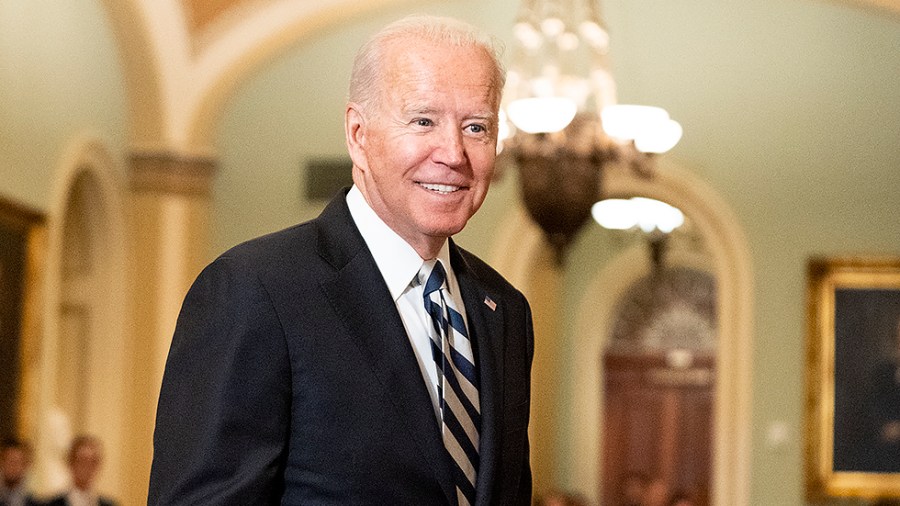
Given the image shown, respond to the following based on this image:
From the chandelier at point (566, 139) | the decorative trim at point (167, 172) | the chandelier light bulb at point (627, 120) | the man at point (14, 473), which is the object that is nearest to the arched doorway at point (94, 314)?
the decorative trim at point (167, 172)

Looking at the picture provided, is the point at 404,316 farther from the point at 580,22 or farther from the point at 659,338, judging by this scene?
the point at 659,338

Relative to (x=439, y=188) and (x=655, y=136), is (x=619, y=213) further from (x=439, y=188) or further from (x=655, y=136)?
(x=439, y=188)

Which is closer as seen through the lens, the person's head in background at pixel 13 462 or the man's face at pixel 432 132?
the man's face at pixel 432 132

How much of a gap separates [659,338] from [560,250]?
8369 millimetres

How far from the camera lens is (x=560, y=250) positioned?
29.4 feet

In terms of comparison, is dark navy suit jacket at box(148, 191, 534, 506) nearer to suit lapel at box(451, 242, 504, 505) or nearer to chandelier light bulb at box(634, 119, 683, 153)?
suit lapel at box(451, 242, 504, 505)

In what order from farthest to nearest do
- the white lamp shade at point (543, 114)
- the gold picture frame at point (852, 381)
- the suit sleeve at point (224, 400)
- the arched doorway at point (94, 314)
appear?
the gold picture frame at point (852, 381) < the arched doorway at point (94, 314) < the white lamp shade at point (543, 114) < the suit sleeve at point (224, 400)

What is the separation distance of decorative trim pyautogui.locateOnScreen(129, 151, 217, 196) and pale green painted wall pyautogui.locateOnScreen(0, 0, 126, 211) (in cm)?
35

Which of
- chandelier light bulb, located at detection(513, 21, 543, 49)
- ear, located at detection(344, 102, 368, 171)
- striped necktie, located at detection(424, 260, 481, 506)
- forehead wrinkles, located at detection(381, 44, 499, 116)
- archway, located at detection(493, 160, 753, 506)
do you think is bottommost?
striped necktie, located at detection(424, 260, 481, 506)

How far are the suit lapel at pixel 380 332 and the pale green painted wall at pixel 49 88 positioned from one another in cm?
670

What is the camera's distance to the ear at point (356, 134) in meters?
2.01

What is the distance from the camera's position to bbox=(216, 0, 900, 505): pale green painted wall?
11156 mm

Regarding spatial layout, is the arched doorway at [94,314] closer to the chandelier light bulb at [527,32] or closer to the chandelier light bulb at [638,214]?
the chandelier light bulb at [527,32]

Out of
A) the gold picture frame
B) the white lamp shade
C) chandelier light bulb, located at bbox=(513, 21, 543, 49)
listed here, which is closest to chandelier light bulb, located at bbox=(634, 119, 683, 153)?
the white lamp shade
